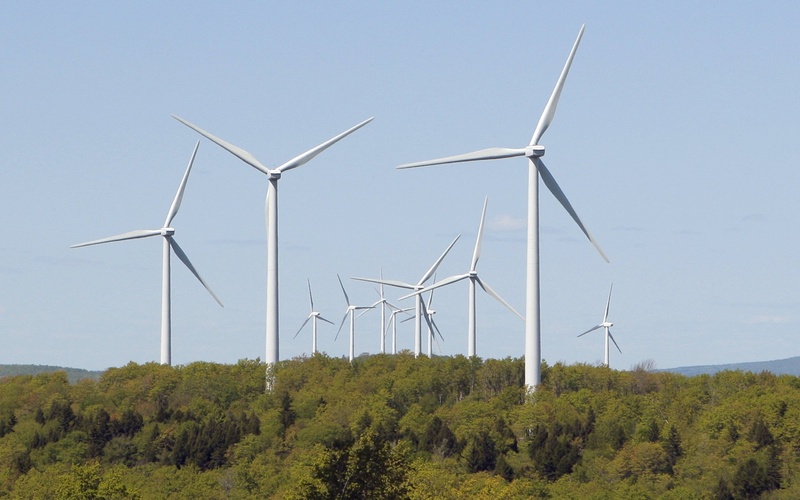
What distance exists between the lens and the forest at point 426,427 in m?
130

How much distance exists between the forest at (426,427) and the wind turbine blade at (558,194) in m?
20.3

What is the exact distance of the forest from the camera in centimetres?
13000

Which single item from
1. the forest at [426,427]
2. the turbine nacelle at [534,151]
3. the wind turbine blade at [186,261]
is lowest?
the forest at [426,427]

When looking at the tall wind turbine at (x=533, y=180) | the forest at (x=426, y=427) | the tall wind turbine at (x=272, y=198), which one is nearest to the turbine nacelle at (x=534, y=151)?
the tall wind turbine at (x=533, y=180)

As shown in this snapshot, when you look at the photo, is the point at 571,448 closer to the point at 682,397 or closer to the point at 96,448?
the point at 682,397

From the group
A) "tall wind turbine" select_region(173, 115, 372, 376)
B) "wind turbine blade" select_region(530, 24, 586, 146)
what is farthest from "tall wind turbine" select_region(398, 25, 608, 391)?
"tall wind turbine" select_region(173, 115, 372, 376)

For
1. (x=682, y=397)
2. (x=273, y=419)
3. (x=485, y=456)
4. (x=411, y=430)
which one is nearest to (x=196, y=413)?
(x=273, y=419)

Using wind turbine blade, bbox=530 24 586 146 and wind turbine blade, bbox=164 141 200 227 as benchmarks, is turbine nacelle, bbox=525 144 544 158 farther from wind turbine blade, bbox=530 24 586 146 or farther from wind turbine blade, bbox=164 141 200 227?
wind turbine blade, bbox=164 141 200 227

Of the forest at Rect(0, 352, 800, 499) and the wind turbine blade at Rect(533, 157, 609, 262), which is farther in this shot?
the forest at Rect(0, 352, 800, 499)

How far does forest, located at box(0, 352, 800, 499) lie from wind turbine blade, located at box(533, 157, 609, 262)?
20.3 m

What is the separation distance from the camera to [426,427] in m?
151

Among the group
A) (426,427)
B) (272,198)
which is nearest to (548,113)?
(272,198)

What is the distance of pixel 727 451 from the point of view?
138250mm

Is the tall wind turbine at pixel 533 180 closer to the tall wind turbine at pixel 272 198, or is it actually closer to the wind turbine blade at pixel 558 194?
the wind turbine blade at pixel 558 194
